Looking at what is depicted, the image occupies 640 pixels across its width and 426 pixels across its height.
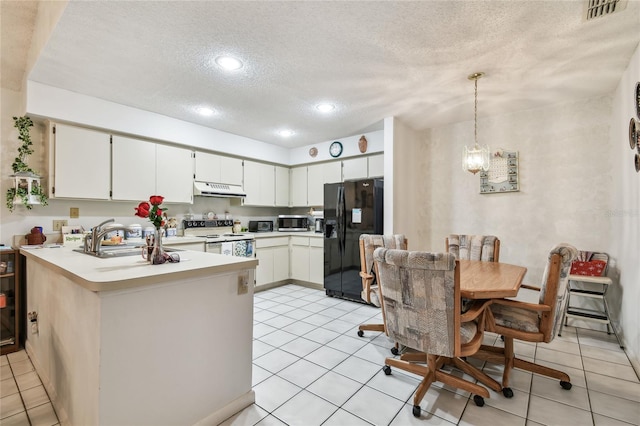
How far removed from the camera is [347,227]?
4188 mm

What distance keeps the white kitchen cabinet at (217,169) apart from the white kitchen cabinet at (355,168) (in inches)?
66.1

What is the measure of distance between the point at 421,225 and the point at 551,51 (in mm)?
2547

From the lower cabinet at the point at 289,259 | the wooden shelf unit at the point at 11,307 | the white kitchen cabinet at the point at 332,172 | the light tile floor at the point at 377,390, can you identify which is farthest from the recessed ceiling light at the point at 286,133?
the wooden shelf unit at the point at 11,307

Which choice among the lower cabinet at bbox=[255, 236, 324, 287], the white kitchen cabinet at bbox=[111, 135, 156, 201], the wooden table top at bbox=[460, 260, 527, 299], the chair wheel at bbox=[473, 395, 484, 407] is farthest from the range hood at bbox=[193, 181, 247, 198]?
the chair wheel at bbox=[473, 395, 484, 407]

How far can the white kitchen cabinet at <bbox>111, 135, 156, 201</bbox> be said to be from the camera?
11.0 feet

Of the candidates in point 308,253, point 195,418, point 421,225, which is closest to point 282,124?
point 308,253

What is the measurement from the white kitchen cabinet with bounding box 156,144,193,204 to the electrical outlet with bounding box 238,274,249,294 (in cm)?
250

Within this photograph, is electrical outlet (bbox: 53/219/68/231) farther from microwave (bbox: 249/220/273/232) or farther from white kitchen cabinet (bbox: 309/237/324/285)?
white kitchen cabinet (bbox: 309/237/324/285)

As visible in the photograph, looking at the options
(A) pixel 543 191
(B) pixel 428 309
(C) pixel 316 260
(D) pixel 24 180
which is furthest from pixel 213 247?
(A) pixel 543 191

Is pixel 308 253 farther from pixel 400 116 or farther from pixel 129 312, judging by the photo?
pixel 129 312

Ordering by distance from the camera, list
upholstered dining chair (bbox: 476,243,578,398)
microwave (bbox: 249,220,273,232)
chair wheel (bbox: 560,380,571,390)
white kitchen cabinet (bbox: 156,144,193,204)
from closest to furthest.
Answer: upholstered dining chair (bbox: 476,243,578,398) → chair wheel (bbox: 560,380,571,390) → white kitchen cabinet (bbox: 156,144,193,204) → microwave (bbox: 249,220,273,232)

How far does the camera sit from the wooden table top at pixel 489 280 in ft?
5.70

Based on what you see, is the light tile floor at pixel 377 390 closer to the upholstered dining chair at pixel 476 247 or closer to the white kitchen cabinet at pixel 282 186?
the upholstered dining chair at pixel 476 247

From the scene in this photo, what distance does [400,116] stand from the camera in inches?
149
